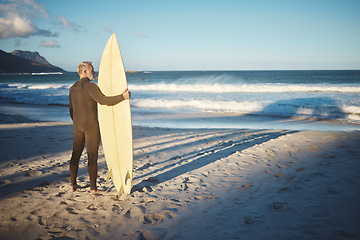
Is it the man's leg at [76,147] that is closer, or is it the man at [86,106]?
the man at [86,106]

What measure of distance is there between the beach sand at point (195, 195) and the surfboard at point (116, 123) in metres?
0.35

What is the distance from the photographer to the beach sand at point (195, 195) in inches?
86.5

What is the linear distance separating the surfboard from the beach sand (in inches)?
13.8

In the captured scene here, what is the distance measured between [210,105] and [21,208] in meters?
12.5

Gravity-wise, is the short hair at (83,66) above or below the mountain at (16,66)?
below

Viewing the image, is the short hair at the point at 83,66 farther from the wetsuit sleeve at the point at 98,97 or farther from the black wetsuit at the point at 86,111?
the wetsuit sleeve at the point at 98,97

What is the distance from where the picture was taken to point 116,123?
297 centimetres

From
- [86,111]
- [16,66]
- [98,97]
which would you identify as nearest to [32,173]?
[86,111]

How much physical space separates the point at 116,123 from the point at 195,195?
4.85 ft

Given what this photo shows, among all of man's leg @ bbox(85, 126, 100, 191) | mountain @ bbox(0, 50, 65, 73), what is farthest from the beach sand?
mountain @ bbox(0, 50, 65, 73)

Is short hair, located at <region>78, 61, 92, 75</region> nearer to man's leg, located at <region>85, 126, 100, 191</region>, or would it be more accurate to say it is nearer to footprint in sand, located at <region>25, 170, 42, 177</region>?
man's leg, located at <region>85, 126, 100, 191</region>

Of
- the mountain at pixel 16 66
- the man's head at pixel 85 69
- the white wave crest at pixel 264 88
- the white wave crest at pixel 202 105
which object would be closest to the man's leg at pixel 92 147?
the man's head at pixel 85 69

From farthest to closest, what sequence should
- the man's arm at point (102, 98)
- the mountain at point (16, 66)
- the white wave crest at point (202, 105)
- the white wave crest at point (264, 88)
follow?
1. the mountain at point (16, 66)
2. the white wave crest at point (264, 88)
3. the white wave crest at point (202, 105)
4. the man's arm at point (102, 98)

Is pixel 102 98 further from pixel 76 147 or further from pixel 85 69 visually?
pixel 76 147
